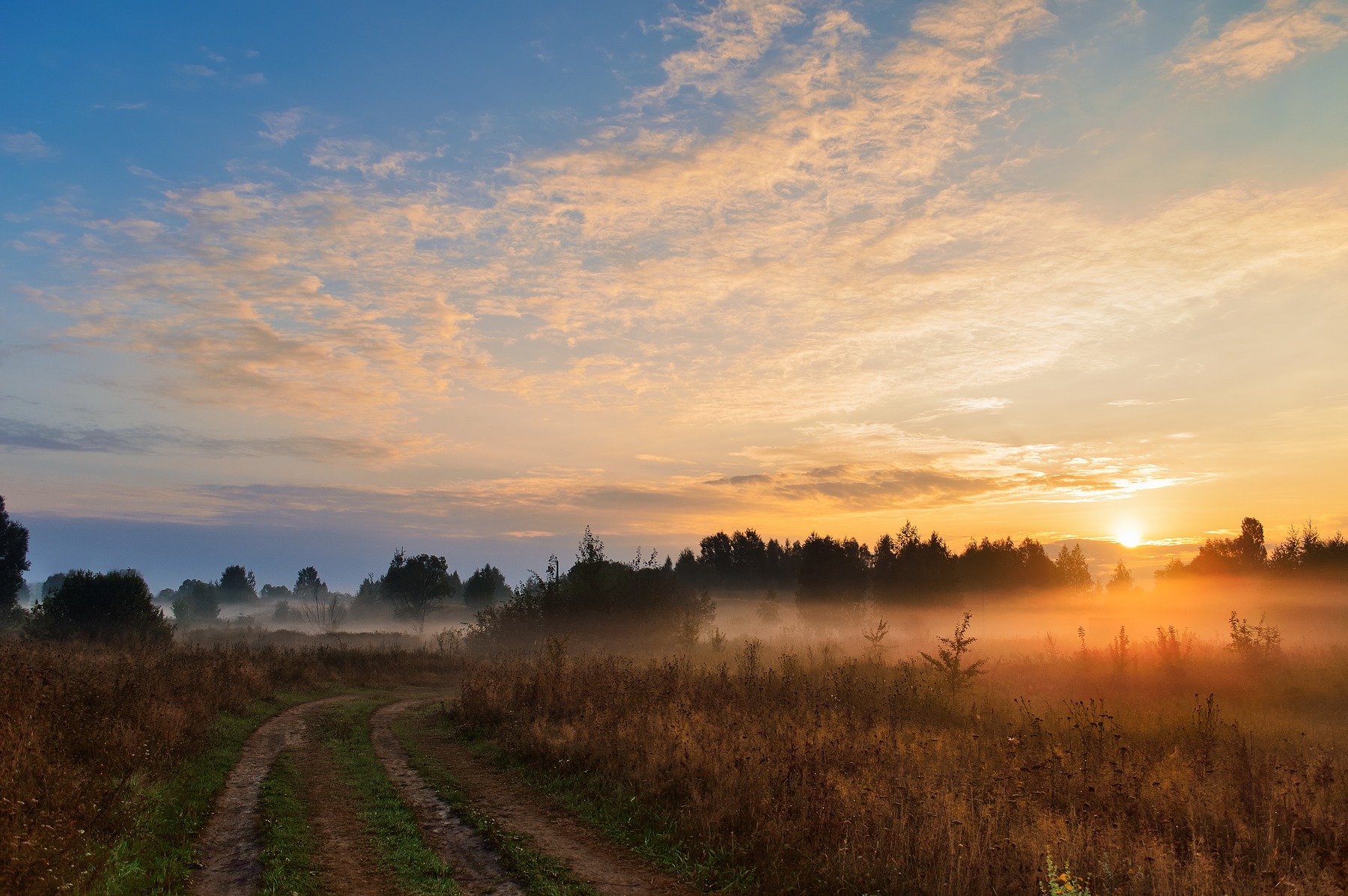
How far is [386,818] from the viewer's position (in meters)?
10.8

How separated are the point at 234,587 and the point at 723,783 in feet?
575

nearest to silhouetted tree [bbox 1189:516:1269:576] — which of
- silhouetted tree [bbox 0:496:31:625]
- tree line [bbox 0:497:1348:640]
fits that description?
tree line [bbox 0:497:1348:640]

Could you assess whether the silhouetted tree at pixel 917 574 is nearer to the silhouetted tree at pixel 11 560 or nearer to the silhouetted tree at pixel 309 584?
the silhouetted tree at pixel 11 560

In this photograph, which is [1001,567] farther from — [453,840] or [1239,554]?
[453,840]

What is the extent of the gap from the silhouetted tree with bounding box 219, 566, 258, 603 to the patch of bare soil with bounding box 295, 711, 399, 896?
161 metres

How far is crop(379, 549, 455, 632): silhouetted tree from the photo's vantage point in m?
85.9

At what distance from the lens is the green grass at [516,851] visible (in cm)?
813


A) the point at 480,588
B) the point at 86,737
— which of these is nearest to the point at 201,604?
the point at 480,588

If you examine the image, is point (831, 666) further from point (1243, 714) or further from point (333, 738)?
point (333, 738)

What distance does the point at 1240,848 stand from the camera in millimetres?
8375

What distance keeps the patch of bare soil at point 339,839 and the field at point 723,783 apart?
57 mm

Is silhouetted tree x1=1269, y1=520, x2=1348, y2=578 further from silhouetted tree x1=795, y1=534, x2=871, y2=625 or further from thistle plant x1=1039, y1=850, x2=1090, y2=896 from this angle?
thistle plant x1=1039, y1=850, x2=1090, y2=896

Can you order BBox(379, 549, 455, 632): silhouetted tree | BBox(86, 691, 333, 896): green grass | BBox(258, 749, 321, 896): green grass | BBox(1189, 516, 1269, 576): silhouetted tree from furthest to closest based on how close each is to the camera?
BBox(379, 549, 455, 632): silhouetted tree
BBox(1189, 516, 1269, 576): silhouetted tree
BBox(258, 749, 321, 896): green grass
BBox(86, 691, 333, 896): green grass

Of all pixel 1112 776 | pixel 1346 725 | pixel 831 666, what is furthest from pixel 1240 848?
pixel 831 666
